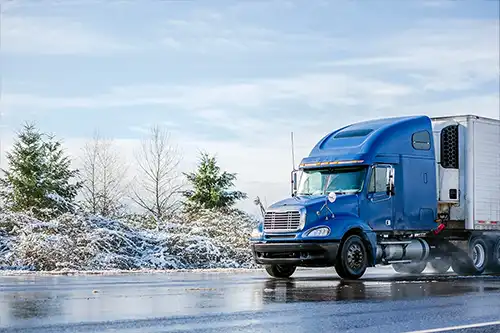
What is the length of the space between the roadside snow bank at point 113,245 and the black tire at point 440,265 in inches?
227

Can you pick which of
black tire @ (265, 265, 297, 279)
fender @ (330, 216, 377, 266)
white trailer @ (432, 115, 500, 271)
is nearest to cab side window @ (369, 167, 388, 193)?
fender @ (330, 216, 377, 266)

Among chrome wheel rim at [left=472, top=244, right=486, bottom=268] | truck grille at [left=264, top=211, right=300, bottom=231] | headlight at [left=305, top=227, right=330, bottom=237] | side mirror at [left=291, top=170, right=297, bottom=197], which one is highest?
side mirror at [left=291, top=170, right=297, bottom=197]

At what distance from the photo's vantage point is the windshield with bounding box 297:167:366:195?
22234mm

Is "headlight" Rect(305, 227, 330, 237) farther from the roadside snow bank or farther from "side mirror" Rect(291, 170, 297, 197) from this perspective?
the roadside snow bank

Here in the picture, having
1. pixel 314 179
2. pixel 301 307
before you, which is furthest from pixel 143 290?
pixel 314 179

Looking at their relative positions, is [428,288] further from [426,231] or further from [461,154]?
[461,154]

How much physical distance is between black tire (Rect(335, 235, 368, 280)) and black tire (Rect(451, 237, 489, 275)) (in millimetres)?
5127

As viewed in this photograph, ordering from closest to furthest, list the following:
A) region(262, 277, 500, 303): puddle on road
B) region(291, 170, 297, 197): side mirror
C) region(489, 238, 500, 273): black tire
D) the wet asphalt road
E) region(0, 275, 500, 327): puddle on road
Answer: the wet asphalt road
region(0, 275, 500, 327): puddle on road
region(262, 277, 500, 303): puddle on road
region(291, 170, 297, 197): side mirror
region(489, 238, 500, 273): black tire

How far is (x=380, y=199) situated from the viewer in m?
22.6

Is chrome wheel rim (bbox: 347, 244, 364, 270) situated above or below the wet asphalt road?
above

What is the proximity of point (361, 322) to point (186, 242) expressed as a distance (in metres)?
Answer: 17.9

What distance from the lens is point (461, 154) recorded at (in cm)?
2561

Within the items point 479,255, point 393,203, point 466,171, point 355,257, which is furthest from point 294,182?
point 479,255

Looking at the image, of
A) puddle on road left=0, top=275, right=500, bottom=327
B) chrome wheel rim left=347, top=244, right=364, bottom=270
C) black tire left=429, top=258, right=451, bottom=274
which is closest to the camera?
puddle on road left=0, top=275, right=500, bottom=327
